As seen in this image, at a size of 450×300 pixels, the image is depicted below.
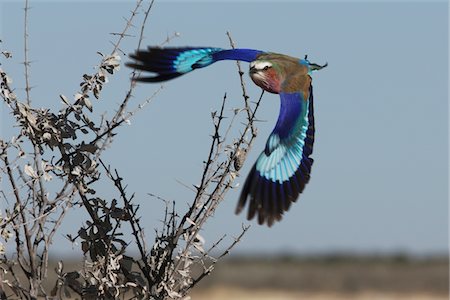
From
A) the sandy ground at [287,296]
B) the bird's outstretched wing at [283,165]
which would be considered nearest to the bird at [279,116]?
the bird's outstretched wing at [283,165]

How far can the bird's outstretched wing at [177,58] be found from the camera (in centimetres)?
409

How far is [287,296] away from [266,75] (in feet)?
101

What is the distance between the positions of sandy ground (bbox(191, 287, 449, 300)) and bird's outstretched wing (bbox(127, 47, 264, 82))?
26.4m

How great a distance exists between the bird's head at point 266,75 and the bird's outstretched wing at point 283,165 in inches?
1.9

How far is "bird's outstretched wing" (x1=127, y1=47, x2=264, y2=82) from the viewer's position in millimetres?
4094

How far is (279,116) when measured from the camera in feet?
13.7

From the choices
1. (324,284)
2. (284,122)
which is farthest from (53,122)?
(324,284)

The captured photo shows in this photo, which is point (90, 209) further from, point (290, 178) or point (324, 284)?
point (324, 284)

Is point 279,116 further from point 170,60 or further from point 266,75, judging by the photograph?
point 170,60

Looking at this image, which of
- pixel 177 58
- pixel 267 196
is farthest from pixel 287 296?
pixel 267 196

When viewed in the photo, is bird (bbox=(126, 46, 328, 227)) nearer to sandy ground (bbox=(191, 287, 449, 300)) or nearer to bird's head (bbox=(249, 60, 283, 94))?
bird's head (bbox=(249, 60, 283, 94))

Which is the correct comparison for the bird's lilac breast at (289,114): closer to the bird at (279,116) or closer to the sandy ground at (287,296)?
the bird at (279,116)

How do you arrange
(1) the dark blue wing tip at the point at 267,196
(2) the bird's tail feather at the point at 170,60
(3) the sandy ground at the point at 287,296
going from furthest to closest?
(3) the sandy ground at the point at 287,296 < (2) the bird's tail feather at the point at 170,60 < (1) the dark blue wing tip at the point at 267,196

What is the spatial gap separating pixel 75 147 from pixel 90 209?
232mm
